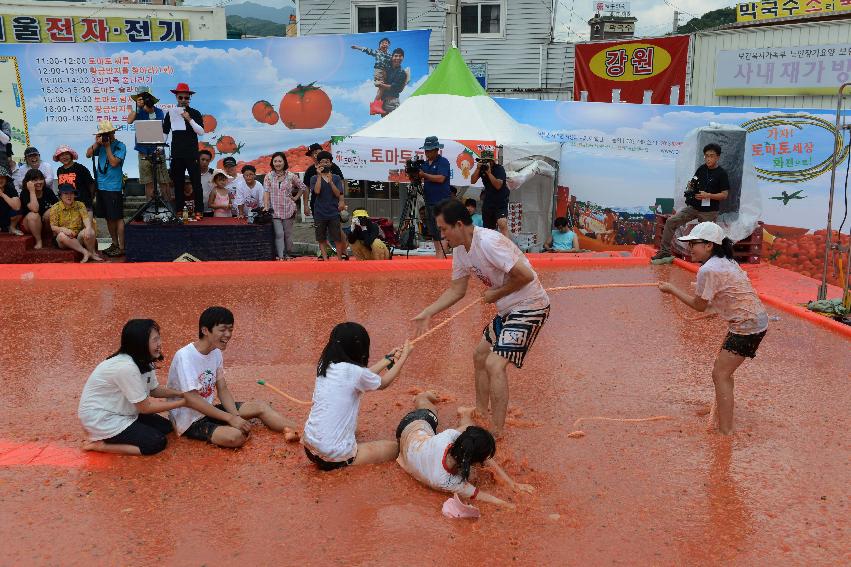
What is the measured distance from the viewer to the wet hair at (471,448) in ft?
13.6

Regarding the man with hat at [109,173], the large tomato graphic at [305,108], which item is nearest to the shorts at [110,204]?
the man with hat at [109,173]

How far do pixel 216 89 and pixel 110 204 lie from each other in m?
5.85

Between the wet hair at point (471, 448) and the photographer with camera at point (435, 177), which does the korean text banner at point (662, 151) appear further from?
the wet hair at point (471, 448)

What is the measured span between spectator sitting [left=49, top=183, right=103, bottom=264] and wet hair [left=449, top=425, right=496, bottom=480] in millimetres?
8217

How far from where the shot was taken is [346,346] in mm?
4621

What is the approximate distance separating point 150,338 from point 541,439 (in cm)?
261

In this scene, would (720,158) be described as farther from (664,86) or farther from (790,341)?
(664,86)

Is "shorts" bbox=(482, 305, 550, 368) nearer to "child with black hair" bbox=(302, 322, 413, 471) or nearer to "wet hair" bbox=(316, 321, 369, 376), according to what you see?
"child with black hair" bbox=(302, 322, 413, 471)

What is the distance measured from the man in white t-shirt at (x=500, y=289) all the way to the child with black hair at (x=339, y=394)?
78 centimetres

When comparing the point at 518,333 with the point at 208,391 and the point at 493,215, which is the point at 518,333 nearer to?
the point at 208,391

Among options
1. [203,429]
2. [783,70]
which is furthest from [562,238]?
[203,429]

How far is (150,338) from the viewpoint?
4742 millimetres

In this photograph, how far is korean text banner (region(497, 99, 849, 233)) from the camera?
13.4 meters

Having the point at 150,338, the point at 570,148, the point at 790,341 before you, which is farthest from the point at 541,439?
the point at 570,148
